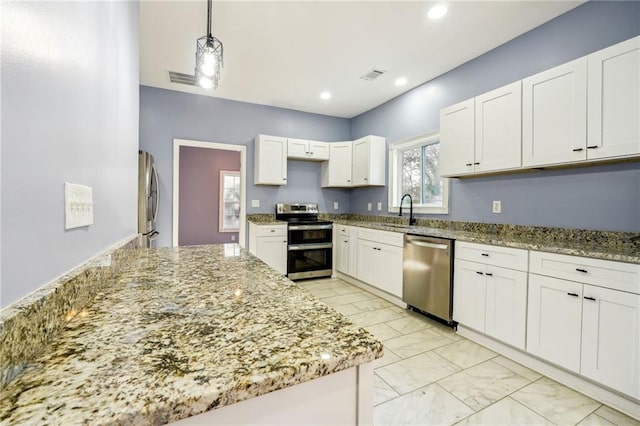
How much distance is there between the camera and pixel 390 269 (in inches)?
128

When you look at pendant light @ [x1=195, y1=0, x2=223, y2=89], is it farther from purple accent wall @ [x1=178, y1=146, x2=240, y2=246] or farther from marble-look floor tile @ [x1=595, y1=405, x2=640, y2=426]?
purple accent wall @ [x1=178, y1=146, x2=240, y2=246]

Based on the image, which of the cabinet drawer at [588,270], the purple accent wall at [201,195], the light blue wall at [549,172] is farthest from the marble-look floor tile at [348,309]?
the purple accent wall at [201,195]

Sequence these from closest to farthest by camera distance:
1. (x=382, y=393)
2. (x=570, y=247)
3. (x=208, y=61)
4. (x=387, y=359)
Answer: (x=208, y=61)
(x=382, y=393)
(x=570, y=247)
(x=387, y=359)

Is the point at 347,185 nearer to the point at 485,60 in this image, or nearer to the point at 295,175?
the point at 295,175

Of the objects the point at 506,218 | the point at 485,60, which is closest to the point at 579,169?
the point at 506,218

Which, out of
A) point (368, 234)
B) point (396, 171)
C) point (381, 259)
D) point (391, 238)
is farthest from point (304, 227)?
point (396, 171)

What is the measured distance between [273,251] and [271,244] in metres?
0.11

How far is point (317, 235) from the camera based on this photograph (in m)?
4.26

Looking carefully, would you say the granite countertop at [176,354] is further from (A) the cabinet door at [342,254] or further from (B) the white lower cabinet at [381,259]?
(A) the cabinet door at [342,254]

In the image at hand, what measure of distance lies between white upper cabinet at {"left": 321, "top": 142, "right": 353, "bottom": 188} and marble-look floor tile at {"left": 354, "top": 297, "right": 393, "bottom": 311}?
1.98m

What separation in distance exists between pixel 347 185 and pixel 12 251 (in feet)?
14.0

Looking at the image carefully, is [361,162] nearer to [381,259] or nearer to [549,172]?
[381,259]

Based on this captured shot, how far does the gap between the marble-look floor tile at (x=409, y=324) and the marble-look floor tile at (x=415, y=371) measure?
44 cm

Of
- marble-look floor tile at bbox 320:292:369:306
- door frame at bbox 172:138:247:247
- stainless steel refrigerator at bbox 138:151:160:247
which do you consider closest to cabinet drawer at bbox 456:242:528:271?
marble-look floor tile at bbox 320:292:369:306
